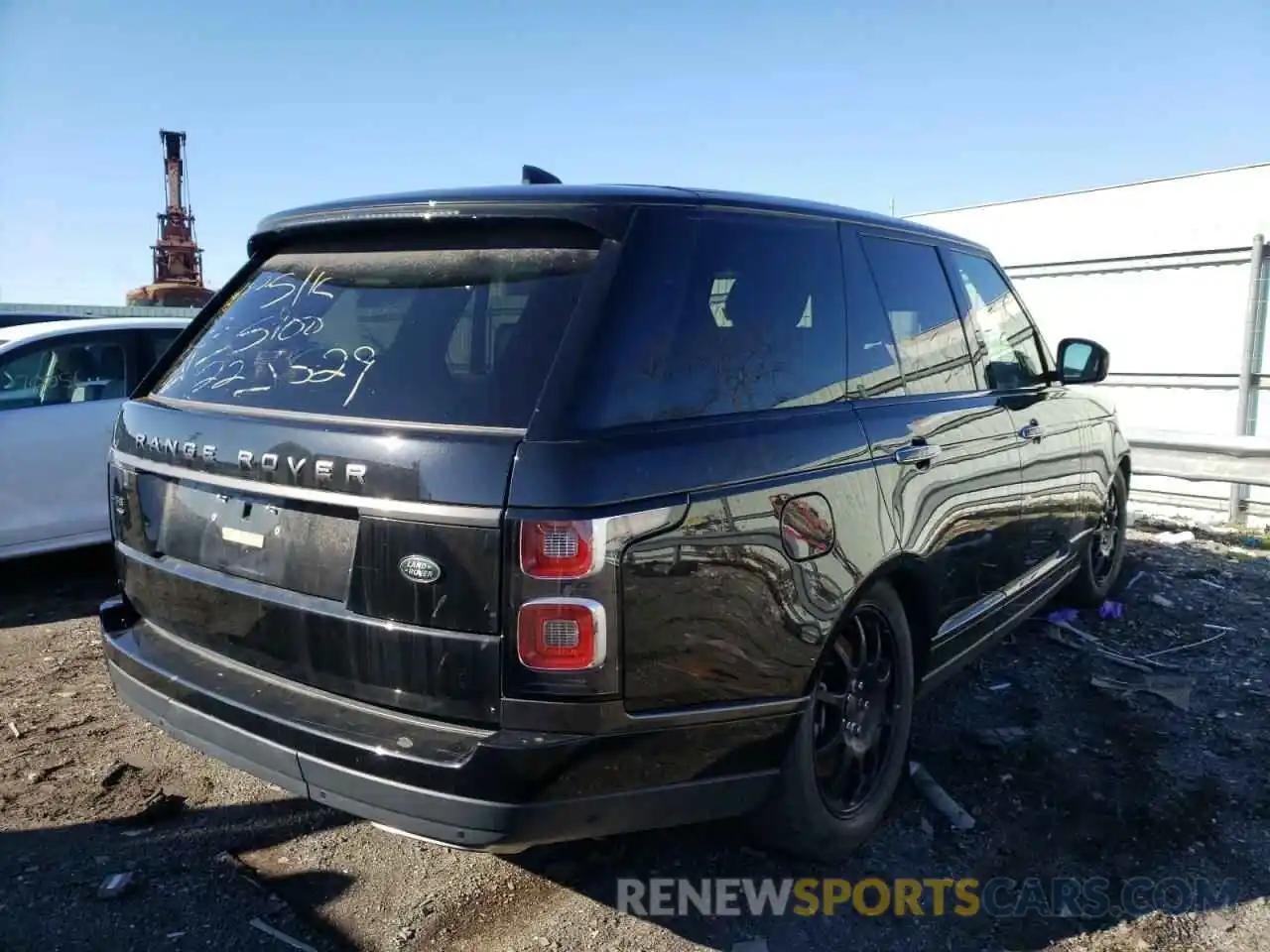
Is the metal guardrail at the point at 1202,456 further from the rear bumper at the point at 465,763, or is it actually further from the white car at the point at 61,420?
the white car at the point at 61,420

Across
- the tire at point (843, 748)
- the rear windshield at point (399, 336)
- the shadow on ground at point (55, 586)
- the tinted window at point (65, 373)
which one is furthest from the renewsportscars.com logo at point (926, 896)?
the tinted window at point (65, 373)

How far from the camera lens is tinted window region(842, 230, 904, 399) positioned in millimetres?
2996

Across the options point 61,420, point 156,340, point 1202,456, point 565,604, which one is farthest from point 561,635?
point 1202,456

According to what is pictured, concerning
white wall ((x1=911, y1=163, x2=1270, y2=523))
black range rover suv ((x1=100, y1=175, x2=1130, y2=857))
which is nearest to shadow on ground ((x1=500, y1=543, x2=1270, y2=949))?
black range rover suv ((x1=100, y1=175, x2=1130, y2=857))

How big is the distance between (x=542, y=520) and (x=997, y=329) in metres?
2.99

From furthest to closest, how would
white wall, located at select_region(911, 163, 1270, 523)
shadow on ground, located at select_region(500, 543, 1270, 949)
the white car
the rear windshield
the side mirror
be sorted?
white wall, located at select_region(911, 163, 1270, 523) → the white car → the side mirror → shadow on ground, located at select_region(500, 543, 1270, 949) → the rear windshield

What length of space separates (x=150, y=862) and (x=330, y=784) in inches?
43.2

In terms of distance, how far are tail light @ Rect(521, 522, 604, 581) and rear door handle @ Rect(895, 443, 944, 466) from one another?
1321 mm

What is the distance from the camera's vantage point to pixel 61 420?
5688 millimetres

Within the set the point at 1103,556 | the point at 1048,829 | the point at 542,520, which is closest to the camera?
the point at 542,520

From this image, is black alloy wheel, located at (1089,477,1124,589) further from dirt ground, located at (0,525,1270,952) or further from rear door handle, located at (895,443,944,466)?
rear door handle, located at (895,443,944,466)

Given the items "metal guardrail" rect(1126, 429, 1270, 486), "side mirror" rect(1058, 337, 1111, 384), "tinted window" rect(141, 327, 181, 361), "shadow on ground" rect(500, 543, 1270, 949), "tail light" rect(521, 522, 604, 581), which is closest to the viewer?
"tail light" rect(521, 522, 604, 581)

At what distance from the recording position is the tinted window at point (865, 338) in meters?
3.00

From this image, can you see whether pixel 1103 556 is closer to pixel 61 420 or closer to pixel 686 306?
pixel 686 306
